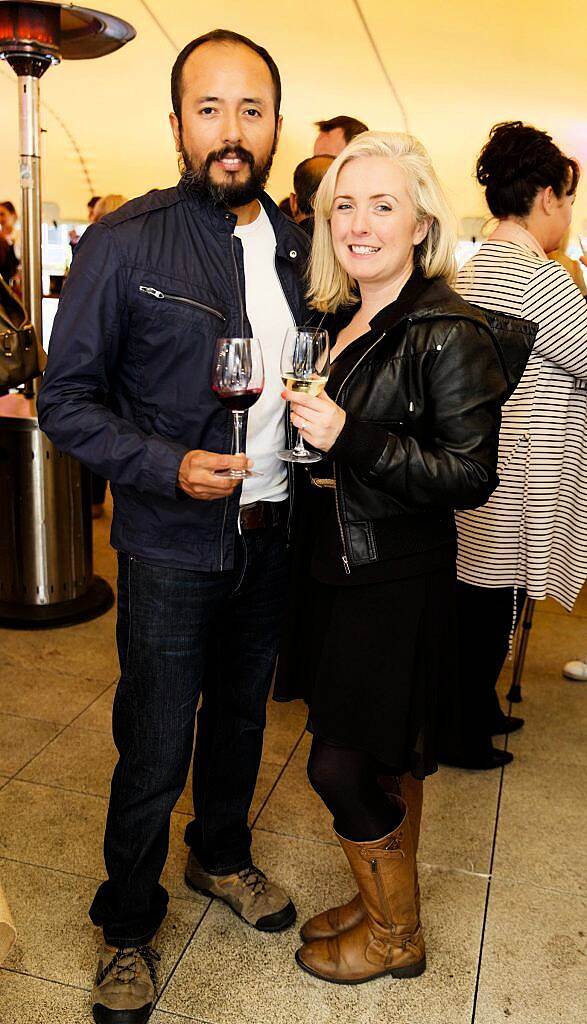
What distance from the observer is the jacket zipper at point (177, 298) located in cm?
182

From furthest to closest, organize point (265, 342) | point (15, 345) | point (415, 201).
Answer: point (15, 345) → point (265, 342) → point (415, 201)

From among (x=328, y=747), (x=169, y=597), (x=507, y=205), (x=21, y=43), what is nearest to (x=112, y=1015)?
(x=328, y=747)

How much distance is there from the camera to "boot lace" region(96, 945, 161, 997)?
2025 millimetres

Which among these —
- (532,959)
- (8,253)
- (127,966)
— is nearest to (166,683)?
(127,966)

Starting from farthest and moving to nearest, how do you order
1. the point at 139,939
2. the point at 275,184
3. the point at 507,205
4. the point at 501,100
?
the point at 275,184 → the point at 501,100 → the point at 507,205 → the point at 139,939

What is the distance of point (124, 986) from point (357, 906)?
1.89 ft

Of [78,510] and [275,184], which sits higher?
[275,184]

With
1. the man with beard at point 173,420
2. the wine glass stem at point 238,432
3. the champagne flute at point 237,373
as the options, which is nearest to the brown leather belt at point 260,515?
the man with beard at point 173,420

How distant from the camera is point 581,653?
417 centimetres

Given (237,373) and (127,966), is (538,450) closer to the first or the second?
(237,373)

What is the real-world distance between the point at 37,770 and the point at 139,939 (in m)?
1.01

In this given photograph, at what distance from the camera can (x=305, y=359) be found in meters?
1.70

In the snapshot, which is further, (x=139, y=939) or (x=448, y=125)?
(x=448, y=125)

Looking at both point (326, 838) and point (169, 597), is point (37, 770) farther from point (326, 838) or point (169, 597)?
point (169, 597)
